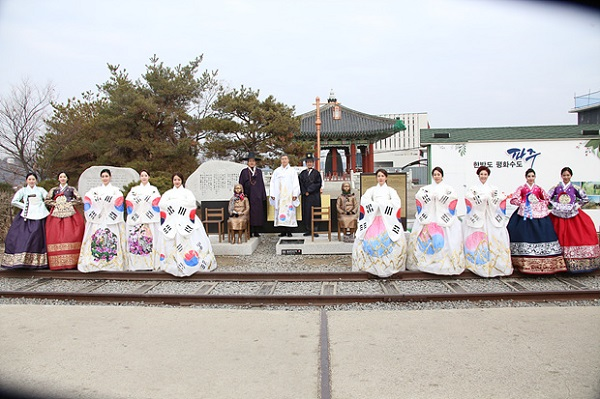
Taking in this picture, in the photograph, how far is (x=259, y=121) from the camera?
18.8m

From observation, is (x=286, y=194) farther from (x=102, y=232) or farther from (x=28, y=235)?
(x=28, y=235)

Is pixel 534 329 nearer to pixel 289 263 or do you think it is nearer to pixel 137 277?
pixel 289 263

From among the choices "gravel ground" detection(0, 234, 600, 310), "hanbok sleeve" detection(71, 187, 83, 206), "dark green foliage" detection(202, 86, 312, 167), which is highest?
"dark green foliage" detection(202, 86, 312, 167)

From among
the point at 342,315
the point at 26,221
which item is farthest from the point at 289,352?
the point at 26,221

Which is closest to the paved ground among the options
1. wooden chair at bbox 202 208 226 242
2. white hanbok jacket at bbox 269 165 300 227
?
wooden chair at bbox 202 208 226 242

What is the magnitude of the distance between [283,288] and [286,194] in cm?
359

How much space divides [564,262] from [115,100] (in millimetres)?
16143

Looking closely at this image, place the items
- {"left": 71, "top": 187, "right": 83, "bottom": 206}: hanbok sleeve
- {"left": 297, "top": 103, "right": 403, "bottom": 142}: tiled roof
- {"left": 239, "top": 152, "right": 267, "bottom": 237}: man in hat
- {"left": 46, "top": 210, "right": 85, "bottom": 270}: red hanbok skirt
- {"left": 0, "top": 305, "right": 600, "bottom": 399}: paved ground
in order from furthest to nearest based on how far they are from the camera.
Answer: {"left": 297, "top": 103, "right": 403, "bottom": 142}: tiled roof < {"left": 239, "top": 152, "right": 267, "bottom": 237}: man in hat < {"left": 71, "top": 187, "right": 83, "bottom": 206}: hanbok sleeve < {"left": 46, "top": 210, "right": 85, "bottom": 270}: red hanbok skirt < {"left": 0, "top": 305, "right": 600, "bottom": 399}: paved ground

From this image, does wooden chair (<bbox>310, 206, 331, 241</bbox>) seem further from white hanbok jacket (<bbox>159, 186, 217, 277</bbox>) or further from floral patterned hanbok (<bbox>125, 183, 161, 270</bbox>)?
floral patterned hanbok (<bbox>125, 183, 161, 270</bbox>)

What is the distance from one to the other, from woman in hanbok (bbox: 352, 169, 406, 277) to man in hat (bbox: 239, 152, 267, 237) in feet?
11.5

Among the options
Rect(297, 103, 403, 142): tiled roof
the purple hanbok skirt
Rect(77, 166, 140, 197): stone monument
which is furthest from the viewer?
Rect(297, 103, 403, 142): tiled roof

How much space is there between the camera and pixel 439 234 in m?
6.50

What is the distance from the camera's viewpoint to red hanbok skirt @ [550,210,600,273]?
6.49m

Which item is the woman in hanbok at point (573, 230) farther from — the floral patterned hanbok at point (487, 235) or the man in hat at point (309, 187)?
the man in hat at point (309, 187)
